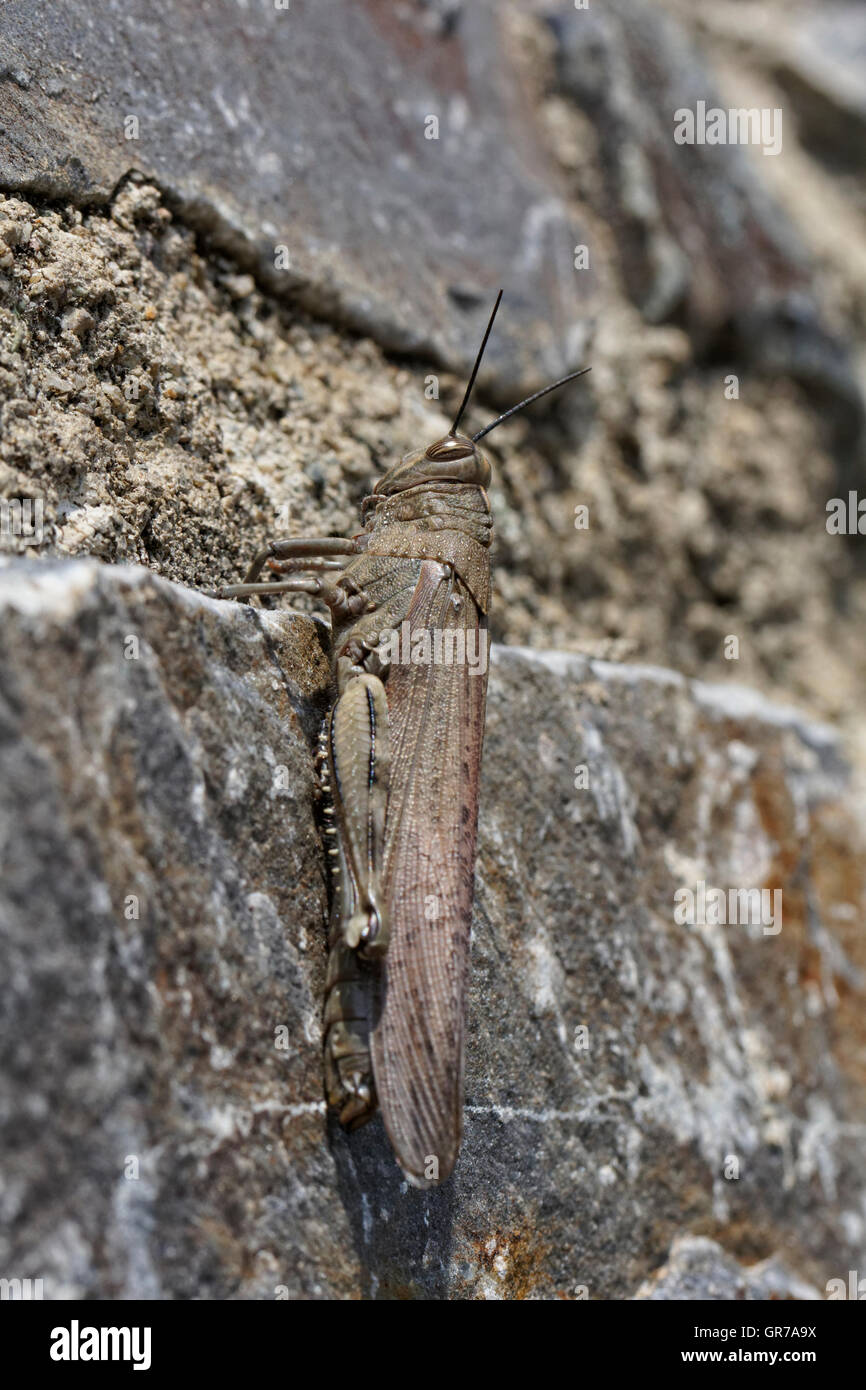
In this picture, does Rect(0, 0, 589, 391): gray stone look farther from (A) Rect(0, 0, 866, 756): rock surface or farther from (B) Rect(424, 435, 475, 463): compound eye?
(B) Rect(424, 435, 475, 463): compound eye

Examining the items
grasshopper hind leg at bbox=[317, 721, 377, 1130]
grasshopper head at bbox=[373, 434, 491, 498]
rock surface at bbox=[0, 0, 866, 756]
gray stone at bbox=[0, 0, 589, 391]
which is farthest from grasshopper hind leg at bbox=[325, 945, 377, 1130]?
gray stone at bbox=[0, 0, 589, 391]

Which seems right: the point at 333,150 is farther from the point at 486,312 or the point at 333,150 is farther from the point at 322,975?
the point at 322,975

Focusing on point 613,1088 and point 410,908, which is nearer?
point 410,908

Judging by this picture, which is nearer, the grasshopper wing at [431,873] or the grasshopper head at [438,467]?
the grasshopper wing at [431,873]

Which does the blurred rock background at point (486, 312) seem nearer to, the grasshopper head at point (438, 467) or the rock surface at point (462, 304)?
the rock surface at point (462, 304)

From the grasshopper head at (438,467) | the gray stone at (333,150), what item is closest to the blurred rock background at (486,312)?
the gray stone at (333,150)

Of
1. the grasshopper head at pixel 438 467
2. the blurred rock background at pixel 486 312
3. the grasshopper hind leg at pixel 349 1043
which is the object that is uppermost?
the blurred rock background at pixel 486 312
